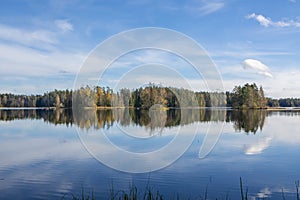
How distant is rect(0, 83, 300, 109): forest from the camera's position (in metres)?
29.4

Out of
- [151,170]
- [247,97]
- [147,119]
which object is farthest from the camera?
[247,97]

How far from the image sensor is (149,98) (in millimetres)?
66125

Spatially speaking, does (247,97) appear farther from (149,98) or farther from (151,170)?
(151,170)

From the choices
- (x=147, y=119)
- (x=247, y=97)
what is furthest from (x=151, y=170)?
(x=247, y=97)

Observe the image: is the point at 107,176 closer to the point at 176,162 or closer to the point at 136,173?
the point at 136,173

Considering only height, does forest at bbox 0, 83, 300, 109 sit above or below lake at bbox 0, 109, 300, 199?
above

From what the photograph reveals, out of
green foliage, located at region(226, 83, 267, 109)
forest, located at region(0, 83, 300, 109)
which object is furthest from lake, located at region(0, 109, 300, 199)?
green foliage, located at region(226, 83, 267, 109)

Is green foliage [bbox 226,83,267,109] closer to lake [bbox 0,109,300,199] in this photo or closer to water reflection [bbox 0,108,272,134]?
water reflection [bbox 0,108,272,134]

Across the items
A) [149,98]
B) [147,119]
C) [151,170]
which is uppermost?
[149,98]

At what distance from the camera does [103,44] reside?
420 inches

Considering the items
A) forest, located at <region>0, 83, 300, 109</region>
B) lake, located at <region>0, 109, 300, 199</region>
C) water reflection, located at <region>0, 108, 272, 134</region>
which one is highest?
forest, located at <region>0, 83, 300, 109</region>

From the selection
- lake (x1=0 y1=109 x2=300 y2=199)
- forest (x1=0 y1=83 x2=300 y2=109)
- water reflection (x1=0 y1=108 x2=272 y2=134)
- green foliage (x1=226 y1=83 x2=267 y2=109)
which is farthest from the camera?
green foliage (x1=226 y1=83 x2=267 y2=109)

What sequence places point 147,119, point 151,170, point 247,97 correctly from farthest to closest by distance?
point 247,97 → point 147,119 → point 151,170

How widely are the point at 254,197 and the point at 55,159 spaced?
31.1 feet
